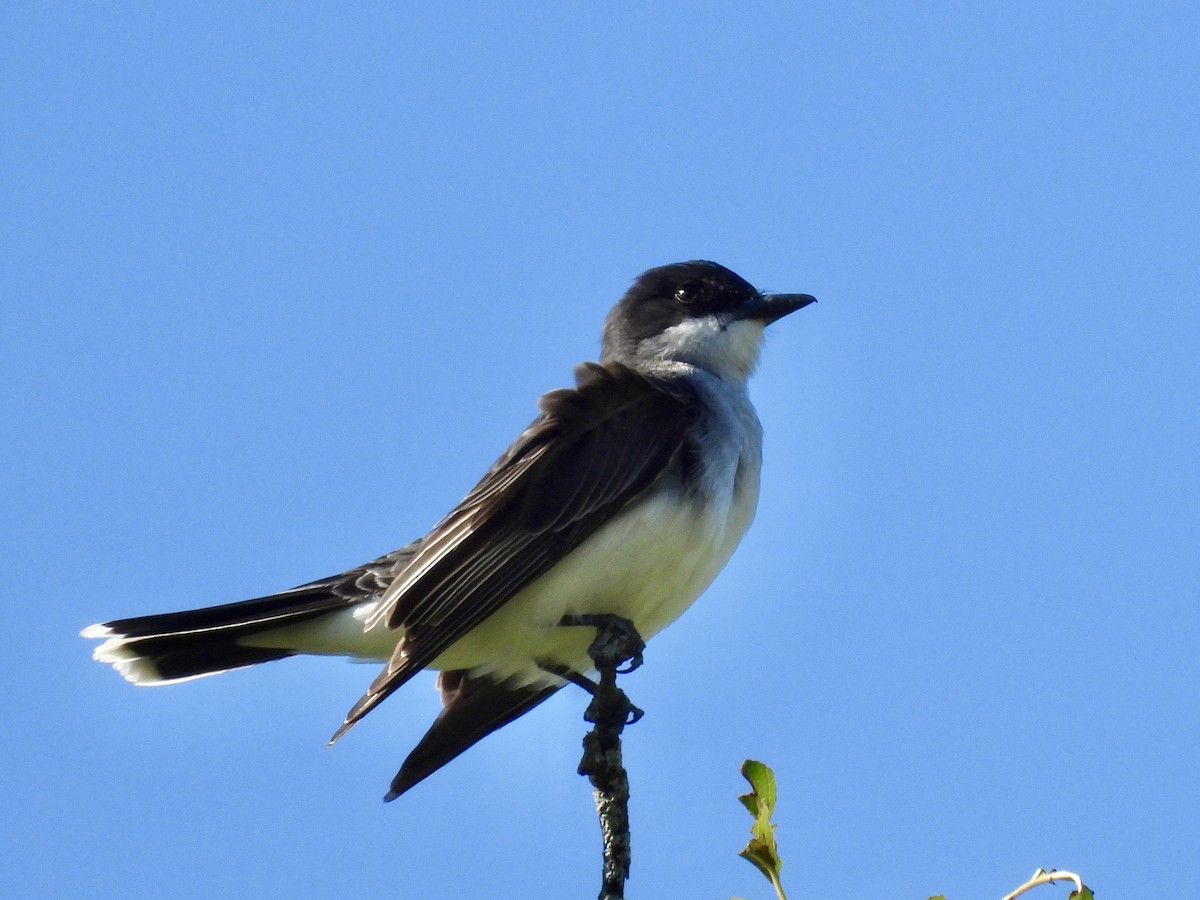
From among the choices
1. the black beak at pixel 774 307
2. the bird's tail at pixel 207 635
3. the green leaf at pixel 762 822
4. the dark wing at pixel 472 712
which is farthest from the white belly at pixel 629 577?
the green leaf at pixel 762 822

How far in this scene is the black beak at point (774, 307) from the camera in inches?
311

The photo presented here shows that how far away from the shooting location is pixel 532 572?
240 inches

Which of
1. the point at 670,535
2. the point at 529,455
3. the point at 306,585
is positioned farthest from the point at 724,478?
the point at 306,585

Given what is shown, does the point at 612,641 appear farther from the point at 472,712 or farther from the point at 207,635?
the point at 207,635

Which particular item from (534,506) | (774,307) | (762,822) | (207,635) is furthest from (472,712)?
(762,822)

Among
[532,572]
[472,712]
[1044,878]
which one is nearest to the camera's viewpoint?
[1044,878]

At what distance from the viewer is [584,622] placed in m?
6.23

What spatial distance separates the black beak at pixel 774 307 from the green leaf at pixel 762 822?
4.43m

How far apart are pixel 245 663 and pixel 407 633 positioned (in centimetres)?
132

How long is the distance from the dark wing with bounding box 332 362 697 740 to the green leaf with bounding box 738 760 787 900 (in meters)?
2.35

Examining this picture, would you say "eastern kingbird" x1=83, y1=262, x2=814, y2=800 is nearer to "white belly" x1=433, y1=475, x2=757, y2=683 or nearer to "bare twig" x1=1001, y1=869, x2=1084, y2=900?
"white belly" x1=433, y1=475, x2=757, y2=683

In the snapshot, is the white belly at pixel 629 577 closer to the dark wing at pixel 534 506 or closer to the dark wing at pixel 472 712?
the dark wing at pixel 534 506

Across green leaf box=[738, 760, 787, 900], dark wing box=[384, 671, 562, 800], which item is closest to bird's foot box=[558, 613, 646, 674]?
dark wing box=[384, 671, 562, 800]

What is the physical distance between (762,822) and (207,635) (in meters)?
3.88
